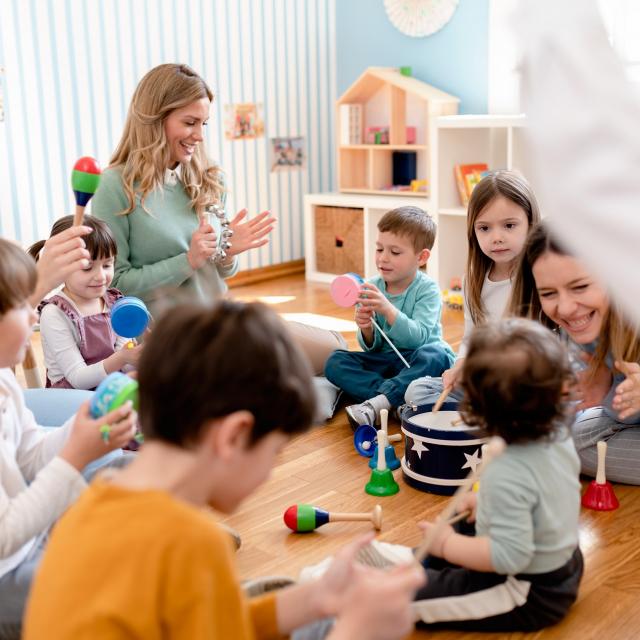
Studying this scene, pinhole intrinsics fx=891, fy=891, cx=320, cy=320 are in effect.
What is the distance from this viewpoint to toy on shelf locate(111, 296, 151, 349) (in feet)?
6.68

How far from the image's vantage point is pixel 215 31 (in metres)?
4.29

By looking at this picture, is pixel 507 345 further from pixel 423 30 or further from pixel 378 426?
pixel 423 30

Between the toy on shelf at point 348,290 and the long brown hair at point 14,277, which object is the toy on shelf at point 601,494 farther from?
the long brown hair at point 14,277

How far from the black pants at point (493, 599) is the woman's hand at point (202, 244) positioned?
1214 millimetres

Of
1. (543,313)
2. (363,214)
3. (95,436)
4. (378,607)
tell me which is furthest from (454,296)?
(378,607)

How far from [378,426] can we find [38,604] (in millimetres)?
1635

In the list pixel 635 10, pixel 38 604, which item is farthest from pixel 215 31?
pixel 38 604

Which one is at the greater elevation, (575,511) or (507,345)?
(507,345)

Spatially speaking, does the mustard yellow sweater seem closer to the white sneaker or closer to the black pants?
the black pants

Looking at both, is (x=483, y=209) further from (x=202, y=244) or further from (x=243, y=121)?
(x=243, y=121)

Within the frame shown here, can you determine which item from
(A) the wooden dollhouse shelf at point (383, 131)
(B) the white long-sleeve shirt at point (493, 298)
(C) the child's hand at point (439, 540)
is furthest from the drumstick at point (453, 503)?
(A) the wooden dollhouse shelf at point (383, 131)

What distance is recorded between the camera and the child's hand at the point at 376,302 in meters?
2.43

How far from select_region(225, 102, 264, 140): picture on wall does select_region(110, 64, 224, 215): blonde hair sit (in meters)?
1.95

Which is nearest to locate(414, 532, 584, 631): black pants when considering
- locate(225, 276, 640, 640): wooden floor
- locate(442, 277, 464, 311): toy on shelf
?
locate(225, 276, 640, 640): wooden floor
